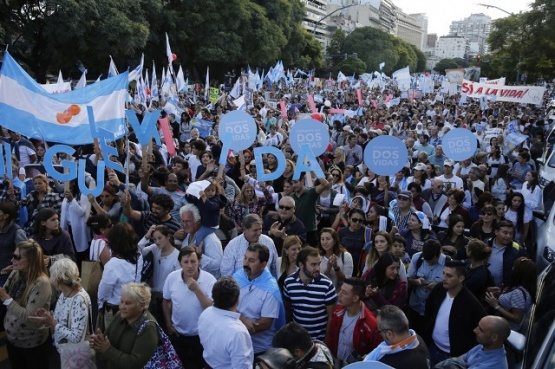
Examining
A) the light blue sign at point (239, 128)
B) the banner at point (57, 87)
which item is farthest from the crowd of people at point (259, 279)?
the banner at point (57, 87)

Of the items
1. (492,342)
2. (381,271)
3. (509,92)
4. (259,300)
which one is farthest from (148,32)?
(492,342)

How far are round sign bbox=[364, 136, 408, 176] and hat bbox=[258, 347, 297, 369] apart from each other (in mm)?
4738

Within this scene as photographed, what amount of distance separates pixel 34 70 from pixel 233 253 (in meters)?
28.9

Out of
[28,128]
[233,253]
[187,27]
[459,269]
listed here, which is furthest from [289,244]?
[187,27]

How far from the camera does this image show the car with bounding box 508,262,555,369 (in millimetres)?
3207

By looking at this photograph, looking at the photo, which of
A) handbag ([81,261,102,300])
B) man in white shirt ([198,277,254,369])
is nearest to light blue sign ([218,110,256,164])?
handbag ([81,261,102,300])

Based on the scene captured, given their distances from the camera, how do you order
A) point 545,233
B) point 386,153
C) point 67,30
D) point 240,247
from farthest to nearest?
point 67,30
point 386,153
point 545,233
point 240,247

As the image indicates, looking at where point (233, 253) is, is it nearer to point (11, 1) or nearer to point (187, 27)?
point (11, 1)

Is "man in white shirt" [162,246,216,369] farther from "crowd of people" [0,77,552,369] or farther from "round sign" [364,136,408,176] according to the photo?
"round sign" [364,136,408,176]

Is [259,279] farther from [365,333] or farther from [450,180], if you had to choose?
[450,180]

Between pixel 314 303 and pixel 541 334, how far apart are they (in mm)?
1570

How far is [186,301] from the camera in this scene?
4172mm

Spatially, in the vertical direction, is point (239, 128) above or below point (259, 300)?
above

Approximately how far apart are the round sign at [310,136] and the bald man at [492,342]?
4.32 meters
